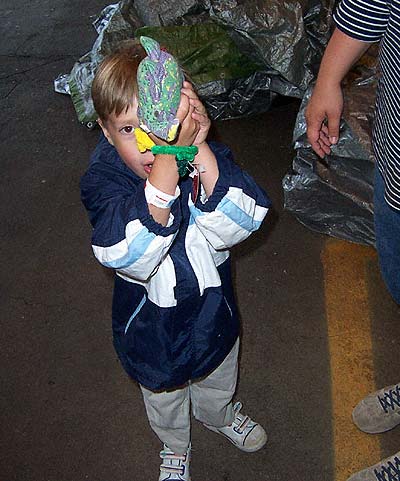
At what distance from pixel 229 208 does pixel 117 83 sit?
13.8 inches

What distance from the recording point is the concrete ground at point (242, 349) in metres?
2.10

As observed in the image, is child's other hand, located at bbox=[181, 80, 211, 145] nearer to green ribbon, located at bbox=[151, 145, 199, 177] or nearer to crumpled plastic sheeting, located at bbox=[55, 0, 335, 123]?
green ribbon, located at bbox=[151, 145, 199, 177]

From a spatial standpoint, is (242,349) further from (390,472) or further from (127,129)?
(127,129)

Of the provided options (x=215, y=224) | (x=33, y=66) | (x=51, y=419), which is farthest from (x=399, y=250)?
(x=33, y=66)

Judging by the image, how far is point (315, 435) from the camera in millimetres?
2121

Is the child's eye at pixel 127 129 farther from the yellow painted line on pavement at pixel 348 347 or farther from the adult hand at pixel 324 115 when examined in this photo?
the yellow painted line on pavement at pixel 348 347

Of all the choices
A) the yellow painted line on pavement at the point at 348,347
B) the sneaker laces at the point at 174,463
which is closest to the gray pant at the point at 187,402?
the sneaker laces at the point at 174,463

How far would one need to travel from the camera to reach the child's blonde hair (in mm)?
1308

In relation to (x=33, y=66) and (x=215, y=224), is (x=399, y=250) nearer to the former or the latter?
(x=215, y=224)

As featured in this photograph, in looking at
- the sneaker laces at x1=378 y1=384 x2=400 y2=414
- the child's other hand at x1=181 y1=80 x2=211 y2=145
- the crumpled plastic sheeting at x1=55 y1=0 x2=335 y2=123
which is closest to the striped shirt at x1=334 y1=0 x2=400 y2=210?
the child's other hand at x1=181 y1=80 x2=211 y2=145

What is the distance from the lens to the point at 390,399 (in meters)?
2.10

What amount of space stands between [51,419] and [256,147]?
→ 1727 mm

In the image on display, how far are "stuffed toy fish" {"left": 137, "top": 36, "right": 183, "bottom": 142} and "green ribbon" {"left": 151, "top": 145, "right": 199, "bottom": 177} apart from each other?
40 millimetres

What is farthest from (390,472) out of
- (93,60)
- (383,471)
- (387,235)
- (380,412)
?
(93,60)
